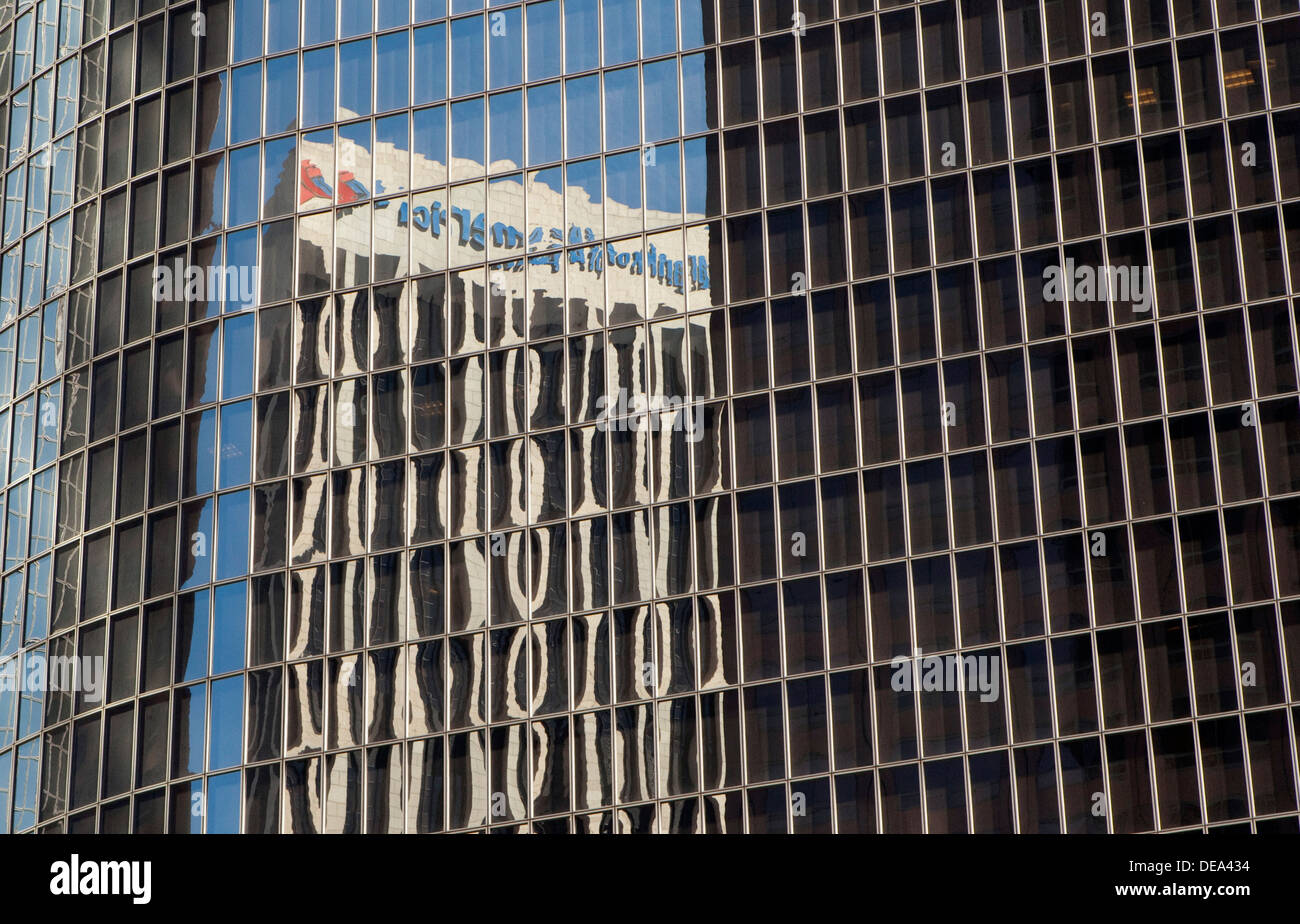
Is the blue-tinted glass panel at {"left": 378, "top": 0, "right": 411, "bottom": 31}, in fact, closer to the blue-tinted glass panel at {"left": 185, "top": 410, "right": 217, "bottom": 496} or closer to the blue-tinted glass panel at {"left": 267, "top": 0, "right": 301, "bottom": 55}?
the blue-tinted glass panel at {"left": 267, "top": 0, "right": 301, "bottom": 55}

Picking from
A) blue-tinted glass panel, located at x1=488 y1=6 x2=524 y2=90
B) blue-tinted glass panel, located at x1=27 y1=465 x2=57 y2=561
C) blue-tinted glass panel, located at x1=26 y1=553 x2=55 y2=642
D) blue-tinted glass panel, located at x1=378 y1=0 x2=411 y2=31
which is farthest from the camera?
blue-tinted glass panel, located at x1=378 y1=0 x2=411 y2=31

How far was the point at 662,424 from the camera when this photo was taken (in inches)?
2442

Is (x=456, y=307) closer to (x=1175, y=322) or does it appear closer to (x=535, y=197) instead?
(x=535, y=197)

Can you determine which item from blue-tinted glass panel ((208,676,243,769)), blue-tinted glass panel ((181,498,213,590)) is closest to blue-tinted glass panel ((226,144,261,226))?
blue-tinted glass panel ((181,498,213,590))

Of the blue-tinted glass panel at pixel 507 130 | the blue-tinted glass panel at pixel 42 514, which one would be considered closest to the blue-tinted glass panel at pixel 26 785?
the blue-tinted glass panel at pixel 42 514

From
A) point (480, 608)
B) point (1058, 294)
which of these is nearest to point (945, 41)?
point (1058, 294)

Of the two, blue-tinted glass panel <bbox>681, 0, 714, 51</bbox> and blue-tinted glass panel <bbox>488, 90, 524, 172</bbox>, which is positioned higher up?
blue-tinted glass panel <bbox>681, 0, 714, 51</bbox>

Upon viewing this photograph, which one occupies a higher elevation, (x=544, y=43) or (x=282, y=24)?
(x=282, y=24)

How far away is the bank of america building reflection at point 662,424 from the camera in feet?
186

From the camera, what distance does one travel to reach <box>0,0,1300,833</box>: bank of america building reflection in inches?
2238

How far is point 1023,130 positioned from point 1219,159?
A: 16.8 ft

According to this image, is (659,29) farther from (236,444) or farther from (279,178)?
(236,444)

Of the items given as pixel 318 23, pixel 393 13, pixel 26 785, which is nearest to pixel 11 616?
pixel 26 785
